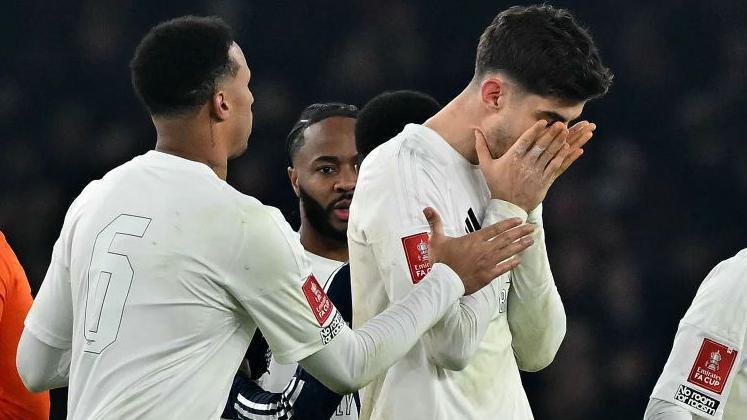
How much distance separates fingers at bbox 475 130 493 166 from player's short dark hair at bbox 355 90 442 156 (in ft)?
1.33

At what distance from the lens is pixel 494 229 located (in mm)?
1626

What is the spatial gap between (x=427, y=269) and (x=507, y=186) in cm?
21

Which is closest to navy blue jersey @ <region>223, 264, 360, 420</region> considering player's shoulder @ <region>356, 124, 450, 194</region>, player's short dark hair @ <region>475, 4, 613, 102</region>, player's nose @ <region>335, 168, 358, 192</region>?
player's shoulder @ <region>356, 124, 450, 194</region>

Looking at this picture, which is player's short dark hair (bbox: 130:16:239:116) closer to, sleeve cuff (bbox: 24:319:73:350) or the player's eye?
sleeve cuff (bbox: 24:319:73:350)

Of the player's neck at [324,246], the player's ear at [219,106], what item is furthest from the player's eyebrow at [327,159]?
the player's ear at [219,106]

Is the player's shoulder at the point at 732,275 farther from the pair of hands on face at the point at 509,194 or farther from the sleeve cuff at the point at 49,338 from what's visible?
the sleeve cuff at the point at 49,338

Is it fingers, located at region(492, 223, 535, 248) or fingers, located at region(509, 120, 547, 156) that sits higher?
fingers, located at region(509, 120, 547, 156)

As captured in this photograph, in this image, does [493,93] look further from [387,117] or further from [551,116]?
[387,117]

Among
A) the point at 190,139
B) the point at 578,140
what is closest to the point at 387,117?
the point at 578,140

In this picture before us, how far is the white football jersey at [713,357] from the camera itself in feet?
6.72

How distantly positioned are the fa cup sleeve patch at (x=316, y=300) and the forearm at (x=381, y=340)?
35 mm

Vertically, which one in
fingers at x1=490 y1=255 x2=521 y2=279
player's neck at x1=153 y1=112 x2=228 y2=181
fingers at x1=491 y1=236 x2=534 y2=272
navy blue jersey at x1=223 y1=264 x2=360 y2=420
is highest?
player's neck at x1=153 y1=112 x2=228 y2=181

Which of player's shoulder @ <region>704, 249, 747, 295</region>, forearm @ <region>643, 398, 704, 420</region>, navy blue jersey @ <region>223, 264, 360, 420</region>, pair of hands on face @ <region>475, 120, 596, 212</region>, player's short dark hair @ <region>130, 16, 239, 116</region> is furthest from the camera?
player's shoulder @ <region>704, 249, 747, 295</region>

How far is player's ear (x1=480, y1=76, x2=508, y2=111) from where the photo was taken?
1.76 metres
